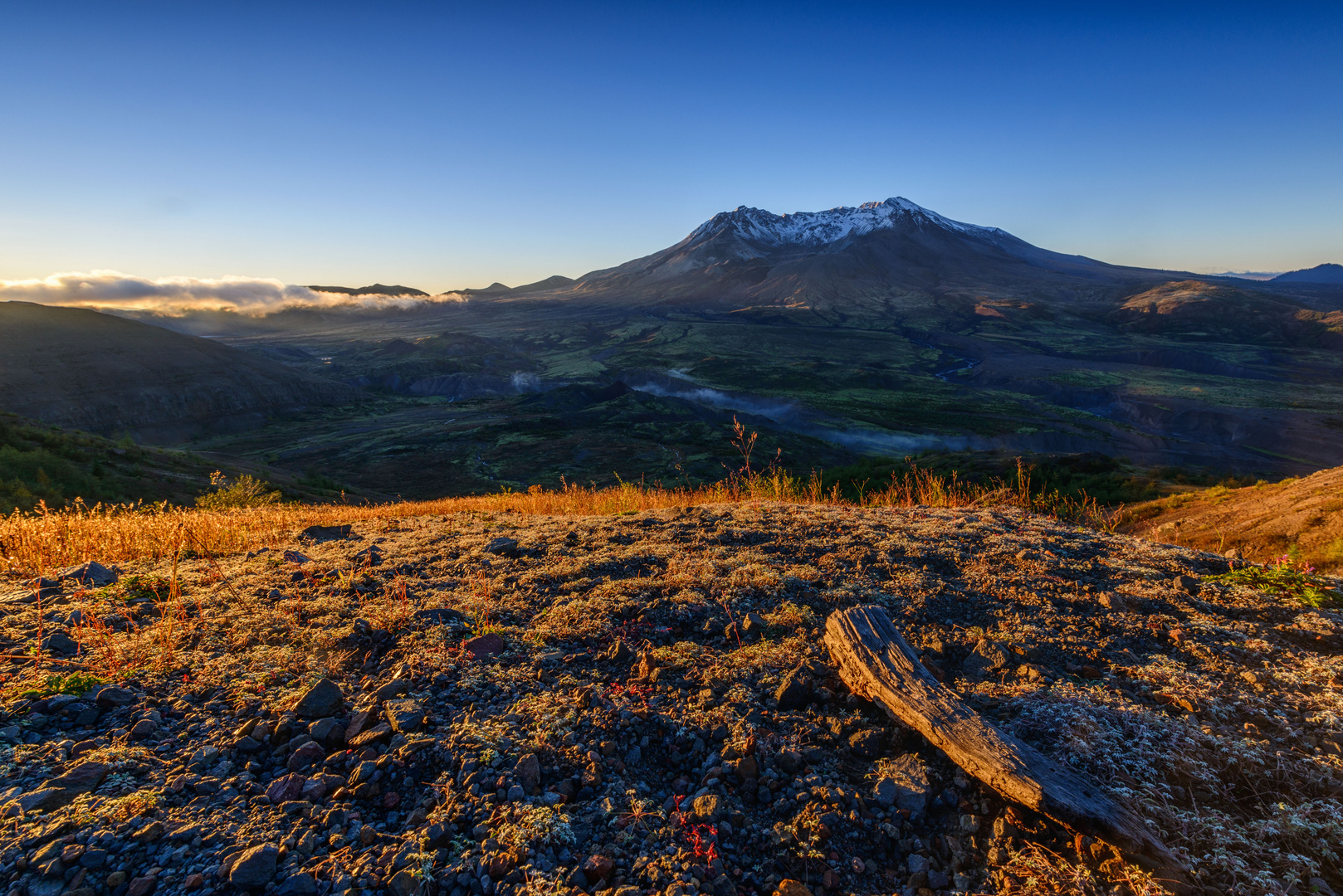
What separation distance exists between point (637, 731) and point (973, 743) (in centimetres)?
154

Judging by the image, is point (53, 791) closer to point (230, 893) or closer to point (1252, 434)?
point (230, 893)

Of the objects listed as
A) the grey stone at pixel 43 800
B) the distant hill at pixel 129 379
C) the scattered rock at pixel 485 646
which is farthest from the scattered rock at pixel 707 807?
the distant hill at pixel 129 379

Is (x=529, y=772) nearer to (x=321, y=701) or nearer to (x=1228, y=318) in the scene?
(x=321, y=701)

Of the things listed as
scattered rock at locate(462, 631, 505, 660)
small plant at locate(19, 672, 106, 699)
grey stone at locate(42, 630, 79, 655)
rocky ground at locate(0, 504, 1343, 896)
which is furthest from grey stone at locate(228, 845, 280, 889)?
grey stone at locate(42, 630, 79, 655)

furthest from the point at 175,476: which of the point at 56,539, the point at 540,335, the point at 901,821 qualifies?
the point at 540,335

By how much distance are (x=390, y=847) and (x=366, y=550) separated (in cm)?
398

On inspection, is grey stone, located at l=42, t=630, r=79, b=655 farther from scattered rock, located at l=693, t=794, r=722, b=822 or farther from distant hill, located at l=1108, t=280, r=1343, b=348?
distant hill, located at l=1108, t=280, r=1343, b=348

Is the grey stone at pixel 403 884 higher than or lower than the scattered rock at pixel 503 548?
higher

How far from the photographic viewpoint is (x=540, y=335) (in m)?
142

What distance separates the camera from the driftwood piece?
6.53 feet

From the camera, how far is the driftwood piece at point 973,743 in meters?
1.99

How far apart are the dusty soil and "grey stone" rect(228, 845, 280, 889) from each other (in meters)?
7.94

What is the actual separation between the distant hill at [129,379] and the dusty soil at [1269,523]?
74656 mm

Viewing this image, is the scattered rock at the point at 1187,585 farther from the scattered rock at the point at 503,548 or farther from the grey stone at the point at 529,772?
the scattered rock at the point at 503,548
